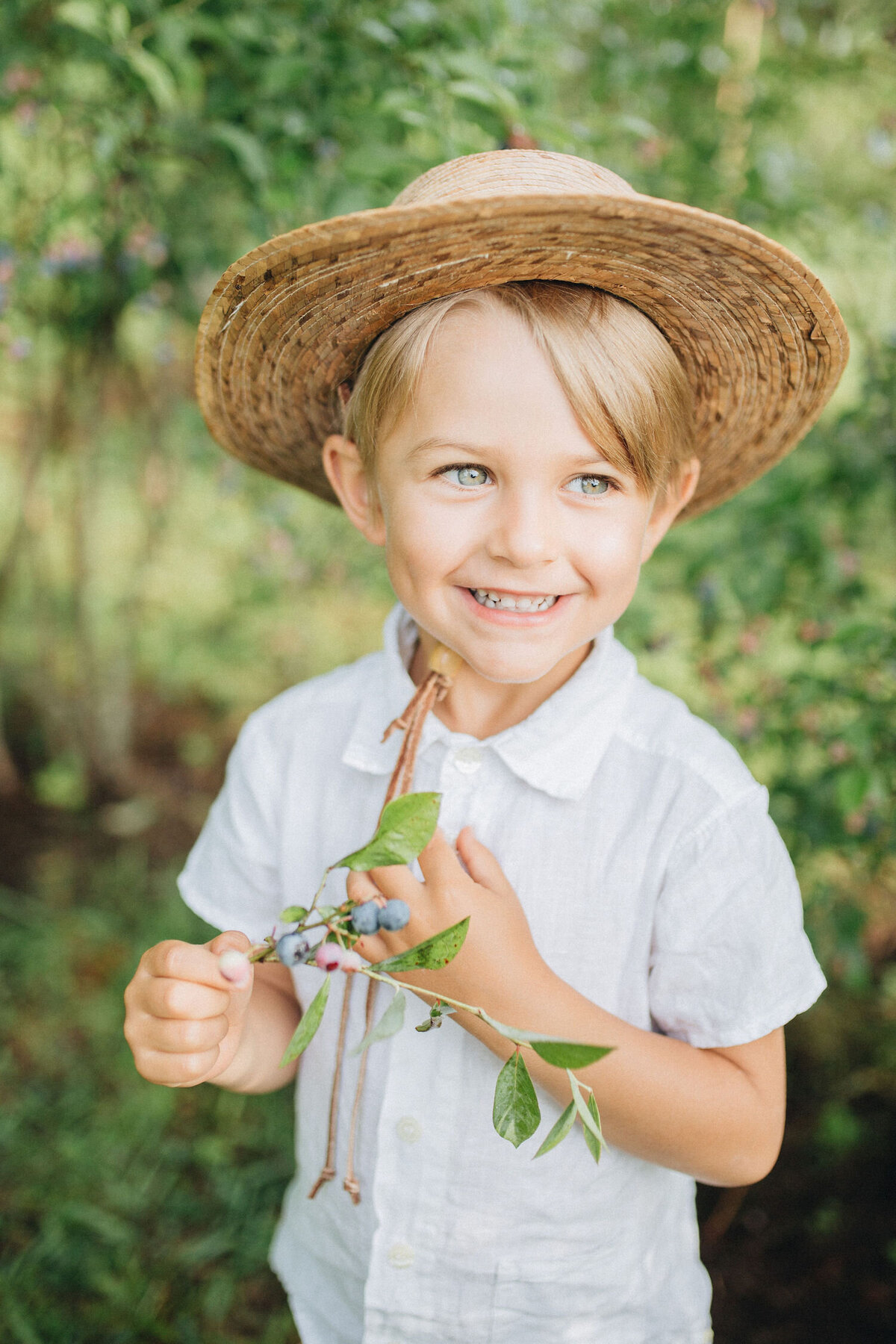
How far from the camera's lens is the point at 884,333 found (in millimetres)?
2068

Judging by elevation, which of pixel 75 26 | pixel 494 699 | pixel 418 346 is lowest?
pixel 494 699

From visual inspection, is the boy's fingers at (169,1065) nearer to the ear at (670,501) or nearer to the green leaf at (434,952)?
the green leaf at (434,952)

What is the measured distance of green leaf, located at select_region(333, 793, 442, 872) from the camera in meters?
0.75

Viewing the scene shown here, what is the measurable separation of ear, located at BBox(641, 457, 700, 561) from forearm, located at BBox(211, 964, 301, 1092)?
77 cm

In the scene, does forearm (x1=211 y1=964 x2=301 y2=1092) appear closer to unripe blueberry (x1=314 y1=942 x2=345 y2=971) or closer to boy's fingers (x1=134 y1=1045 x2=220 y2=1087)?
boy's fingers (x1=134 y1=1045 x2=220 y2=1087)

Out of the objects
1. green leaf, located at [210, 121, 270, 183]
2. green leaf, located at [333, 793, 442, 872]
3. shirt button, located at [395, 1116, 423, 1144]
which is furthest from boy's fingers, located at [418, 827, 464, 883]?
green leaf, located at [210, 121, 270, 183]

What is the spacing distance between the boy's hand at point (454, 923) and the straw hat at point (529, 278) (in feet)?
1.91

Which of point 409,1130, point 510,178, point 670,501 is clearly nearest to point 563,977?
point 409,1130

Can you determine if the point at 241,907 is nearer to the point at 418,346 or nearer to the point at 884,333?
the point at 418,346

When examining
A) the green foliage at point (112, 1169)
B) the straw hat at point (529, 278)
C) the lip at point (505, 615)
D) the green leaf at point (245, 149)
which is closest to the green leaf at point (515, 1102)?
the lip at point (505, 615)

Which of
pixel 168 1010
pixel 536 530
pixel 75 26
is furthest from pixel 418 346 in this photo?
pixel 75 26

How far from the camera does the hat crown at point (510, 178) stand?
0.93 meters

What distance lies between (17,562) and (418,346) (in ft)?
10.6

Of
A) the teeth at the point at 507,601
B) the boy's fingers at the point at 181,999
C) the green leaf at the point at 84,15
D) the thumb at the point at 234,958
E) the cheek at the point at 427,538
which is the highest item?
the green leaf at the point at 84,15
